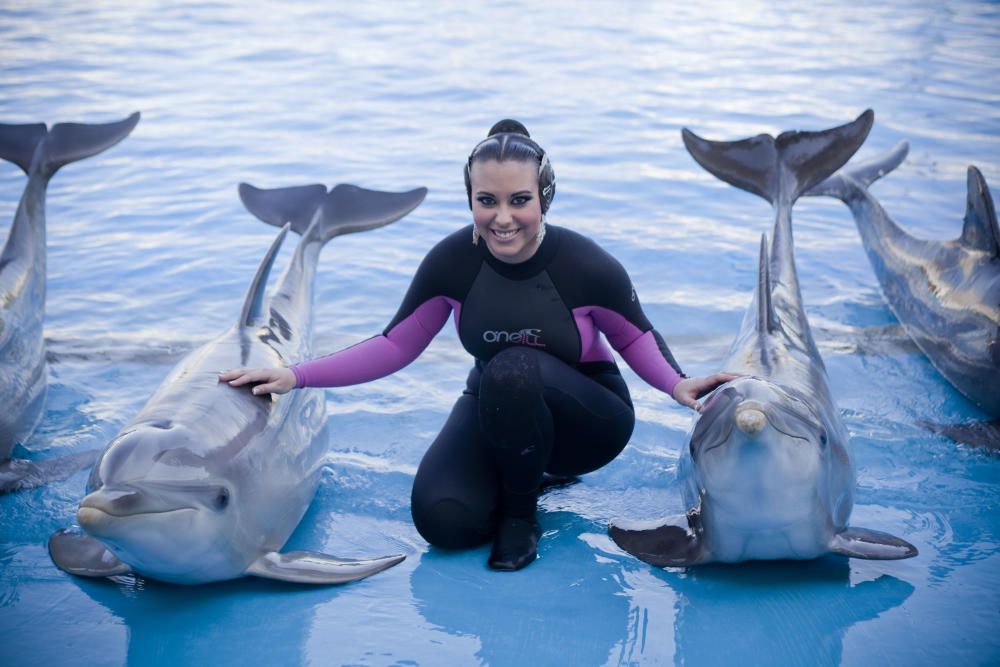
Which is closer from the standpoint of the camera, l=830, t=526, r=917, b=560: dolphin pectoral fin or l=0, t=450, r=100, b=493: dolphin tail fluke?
l=830, t=526, r=917, b=560: dolphin pectoral fin

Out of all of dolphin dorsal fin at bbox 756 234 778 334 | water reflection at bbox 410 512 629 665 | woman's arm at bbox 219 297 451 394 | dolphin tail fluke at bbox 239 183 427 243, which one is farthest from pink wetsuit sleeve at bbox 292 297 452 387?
dolphin tail fluke at bbox 239 183 427 243

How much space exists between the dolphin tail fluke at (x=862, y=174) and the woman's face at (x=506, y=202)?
3898mm

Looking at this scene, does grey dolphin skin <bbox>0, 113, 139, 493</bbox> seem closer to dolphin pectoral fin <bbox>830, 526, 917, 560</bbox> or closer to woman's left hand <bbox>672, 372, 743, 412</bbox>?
woman's left hand <bbox>672, 372, 743, 412</bbox>

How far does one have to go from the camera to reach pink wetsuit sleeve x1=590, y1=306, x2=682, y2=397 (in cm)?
366

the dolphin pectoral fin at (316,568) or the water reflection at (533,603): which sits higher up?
the dolphin pectoral fin at (316,568)

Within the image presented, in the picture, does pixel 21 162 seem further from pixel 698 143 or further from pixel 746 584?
pixel 746 584

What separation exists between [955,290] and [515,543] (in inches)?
134

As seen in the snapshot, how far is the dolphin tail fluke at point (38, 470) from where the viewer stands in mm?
4168

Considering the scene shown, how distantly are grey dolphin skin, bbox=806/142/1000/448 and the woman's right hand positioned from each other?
3142 millimetres

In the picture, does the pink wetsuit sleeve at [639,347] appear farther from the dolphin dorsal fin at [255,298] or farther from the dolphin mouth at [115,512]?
the dolphin mouth at [115,512]

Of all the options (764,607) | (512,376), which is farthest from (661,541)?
(512,376)

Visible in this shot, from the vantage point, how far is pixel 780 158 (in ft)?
17.6

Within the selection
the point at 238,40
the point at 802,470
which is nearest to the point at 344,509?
the point at 802,470

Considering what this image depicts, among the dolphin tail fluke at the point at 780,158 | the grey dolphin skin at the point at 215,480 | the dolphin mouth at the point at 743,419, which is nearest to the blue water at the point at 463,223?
the grey dolphin skin at the point at 215,480
